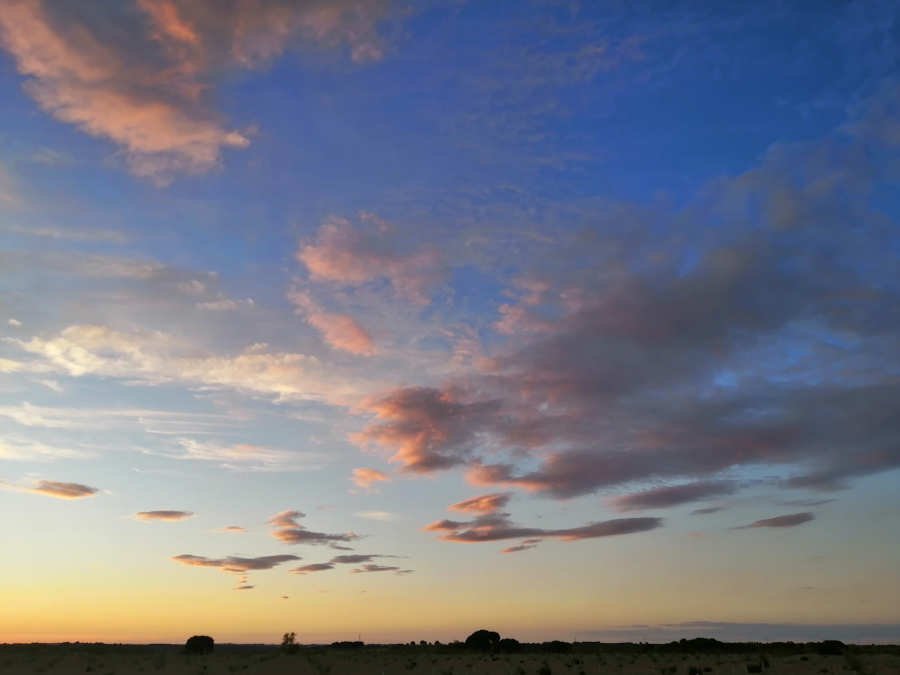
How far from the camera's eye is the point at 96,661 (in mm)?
63594

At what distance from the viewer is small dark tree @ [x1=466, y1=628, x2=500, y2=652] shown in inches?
4329

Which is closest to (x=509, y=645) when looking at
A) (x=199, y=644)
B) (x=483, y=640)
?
(x=483, y=640)

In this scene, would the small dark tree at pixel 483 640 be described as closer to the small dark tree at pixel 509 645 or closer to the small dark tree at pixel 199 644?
the small dark tree at pixel 509 645

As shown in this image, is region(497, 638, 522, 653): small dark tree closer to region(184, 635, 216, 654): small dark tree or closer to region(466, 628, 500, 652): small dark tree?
region(466, 628, 500, 652): small dark tree

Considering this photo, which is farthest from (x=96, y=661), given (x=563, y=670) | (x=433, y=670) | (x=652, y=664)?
(x=652, y=664)

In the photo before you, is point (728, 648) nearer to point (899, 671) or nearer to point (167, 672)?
point (899, 671)

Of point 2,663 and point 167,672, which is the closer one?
point 167,672

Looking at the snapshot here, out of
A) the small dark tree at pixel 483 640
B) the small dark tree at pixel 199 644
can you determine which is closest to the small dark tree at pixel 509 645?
the small dark tree at pixel 483 640

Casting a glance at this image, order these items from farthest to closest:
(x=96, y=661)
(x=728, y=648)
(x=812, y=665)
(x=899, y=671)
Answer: (x=728, y=648) → (x=96, y=661) → (x=812, y=665) → (x=899, y=671)

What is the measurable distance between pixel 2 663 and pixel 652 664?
56.6 meters

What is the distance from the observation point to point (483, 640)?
A: 4461 inches

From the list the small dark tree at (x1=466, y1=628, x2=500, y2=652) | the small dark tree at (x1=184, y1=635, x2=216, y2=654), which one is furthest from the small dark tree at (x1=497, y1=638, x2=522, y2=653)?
the small dark tree at (x1=184, y1=635, x2=216, y2=654)

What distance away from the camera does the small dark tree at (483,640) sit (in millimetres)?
109956

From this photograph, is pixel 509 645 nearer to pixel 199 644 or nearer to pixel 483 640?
pixel 483 640
